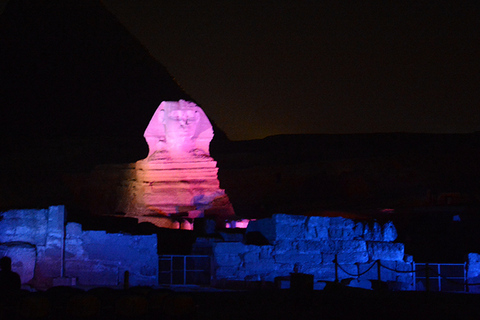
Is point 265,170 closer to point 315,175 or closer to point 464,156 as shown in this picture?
point 315,175

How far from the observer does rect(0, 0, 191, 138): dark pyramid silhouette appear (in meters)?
37.3

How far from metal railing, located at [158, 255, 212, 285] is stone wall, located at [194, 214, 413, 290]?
0.31m

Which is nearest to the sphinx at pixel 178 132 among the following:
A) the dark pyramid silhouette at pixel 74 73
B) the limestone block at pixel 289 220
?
the limestone block at pixel 289 220

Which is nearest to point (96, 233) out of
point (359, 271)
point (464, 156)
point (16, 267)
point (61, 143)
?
point (16, 267)

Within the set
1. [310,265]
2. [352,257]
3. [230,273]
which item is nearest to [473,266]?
[352,257]

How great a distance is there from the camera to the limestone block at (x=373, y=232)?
11250 millimetres

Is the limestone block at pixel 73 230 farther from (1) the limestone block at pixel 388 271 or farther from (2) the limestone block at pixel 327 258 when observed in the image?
(1) the limestone block at pixel 388 271

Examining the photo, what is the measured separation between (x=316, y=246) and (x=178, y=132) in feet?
20.5

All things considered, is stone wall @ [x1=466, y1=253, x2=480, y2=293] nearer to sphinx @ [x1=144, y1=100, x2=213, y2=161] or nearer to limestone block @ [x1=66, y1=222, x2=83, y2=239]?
sphinx @ [x1=144, y1=100, x2=213, y2=161]

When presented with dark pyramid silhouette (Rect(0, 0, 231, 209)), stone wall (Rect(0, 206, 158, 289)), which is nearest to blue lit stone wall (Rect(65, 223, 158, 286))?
stone wall (Rect(0, 206, 158, 289))

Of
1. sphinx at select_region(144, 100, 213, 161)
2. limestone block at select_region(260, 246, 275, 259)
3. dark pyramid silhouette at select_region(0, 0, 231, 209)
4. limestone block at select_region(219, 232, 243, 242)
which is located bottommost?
limestone block at select_region(260, 246, 275, 259)

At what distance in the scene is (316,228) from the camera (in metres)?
10.9

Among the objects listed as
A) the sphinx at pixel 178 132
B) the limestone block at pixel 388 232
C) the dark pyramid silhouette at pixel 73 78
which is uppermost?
the dark pyramid silhouette at pixel 73 78

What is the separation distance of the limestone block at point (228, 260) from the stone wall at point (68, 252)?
1.03 meters
